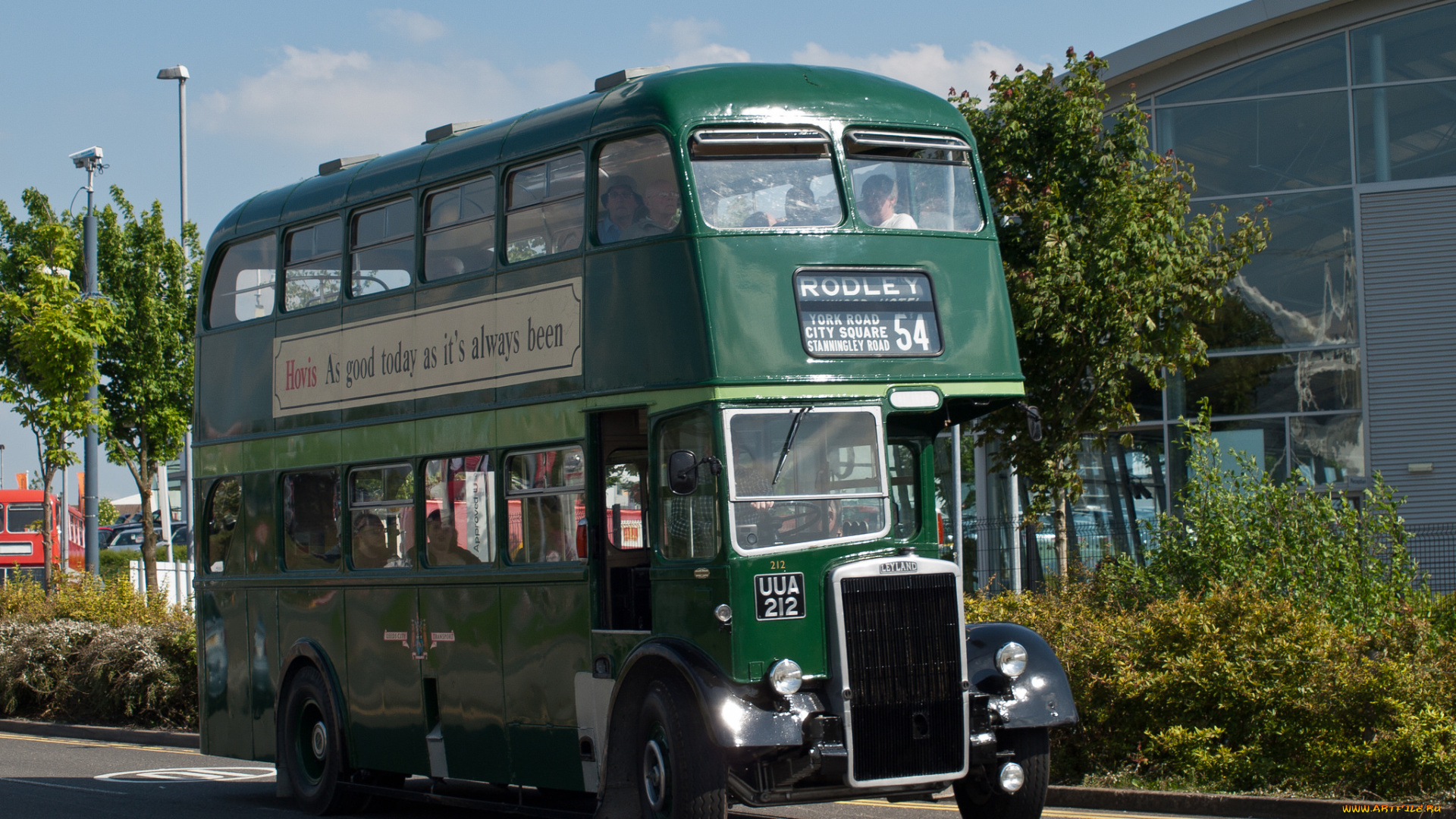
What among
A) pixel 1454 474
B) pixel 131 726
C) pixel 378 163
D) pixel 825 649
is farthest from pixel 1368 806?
pixel 1454 474

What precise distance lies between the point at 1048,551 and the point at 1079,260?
5.37m

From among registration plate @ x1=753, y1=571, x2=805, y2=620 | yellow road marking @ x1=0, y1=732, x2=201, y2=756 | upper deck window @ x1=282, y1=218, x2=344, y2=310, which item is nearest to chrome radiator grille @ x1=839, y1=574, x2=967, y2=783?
registration plate @ x1=753, y1=571, x2=805, y2=620

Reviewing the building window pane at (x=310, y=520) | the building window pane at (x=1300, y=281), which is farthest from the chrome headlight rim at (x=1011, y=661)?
the building window pane at (x=1300, y=281)

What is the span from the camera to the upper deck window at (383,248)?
1166 centimetres

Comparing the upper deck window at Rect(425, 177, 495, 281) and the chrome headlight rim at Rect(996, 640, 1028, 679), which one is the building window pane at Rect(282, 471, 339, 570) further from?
the chrome headlight rim at Rect(996, 640, 1028, 679)

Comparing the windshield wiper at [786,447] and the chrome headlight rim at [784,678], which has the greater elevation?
the windshield wiper at [786,447]

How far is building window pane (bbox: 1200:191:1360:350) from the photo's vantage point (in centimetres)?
2611

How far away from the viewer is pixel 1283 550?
14047mm

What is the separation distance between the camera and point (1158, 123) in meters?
27.7

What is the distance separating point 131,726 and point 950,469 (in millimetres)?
15630

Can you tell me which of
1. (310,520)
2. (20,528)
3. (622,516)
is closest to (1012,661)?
(622,516)

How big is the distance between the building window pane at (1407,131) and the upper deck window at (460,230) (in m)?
19.2

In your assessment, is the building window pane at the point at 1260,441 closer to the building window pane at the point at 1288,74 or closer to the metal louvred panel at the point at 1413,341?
the metal louvred panel at the point at 1413,341

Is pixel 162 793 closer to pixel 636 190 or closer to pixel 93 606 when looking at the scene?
pixel 636 190
